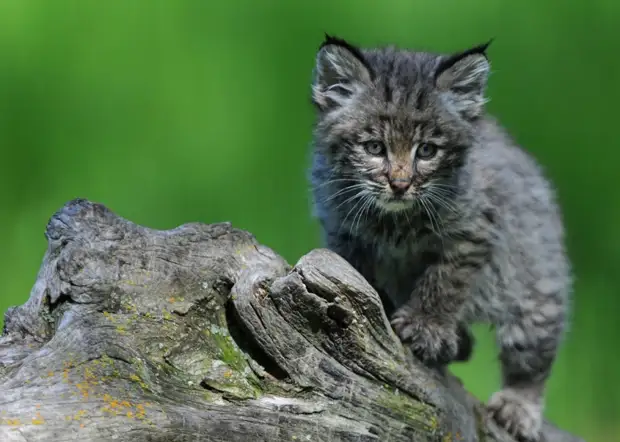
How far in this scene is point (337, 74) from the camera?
2562 millimetres

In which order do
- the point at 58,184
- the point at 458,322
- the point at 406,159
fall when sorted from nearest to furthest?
the point at 406,159 → the point at 458,322 → the point at 58,184

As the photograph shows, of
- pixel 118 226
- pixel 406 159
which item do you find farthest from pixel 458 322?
pixel 118 226

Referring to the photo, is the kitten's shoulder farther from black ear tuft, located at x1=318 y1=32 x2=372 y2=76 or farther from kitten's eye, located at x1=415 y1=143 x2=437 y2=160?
black ear tuft, located at x1=318 y1=32 x2=372 y2=76

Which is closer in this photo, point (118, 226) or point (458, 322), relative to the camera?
point (118, 226)

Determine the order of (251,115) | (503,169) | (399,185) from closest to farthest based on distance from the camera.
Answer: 1. (399,185)
2. (503,169)
3. (251,115)

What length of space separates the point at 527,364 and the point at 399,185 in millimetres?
1011

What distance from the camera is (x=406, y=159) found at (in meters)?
2.43

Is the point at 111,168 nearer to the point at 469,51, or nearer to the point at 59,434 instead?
the point at 469,51

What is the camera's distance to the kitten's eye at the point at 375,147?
2.46 m

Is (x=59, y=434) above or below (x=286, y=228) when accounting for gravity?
below

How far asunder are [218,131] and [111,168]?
1.65 ft

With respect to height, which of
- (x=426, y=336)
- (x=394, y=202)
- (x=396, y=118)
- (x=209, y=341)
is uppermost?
(x=396, y=118)

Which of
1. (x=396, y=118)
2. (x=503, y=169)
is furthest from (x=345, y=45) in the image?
(x=503, y=169)

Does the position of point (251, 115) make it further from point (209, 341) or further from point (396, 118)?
point (209, 341)
